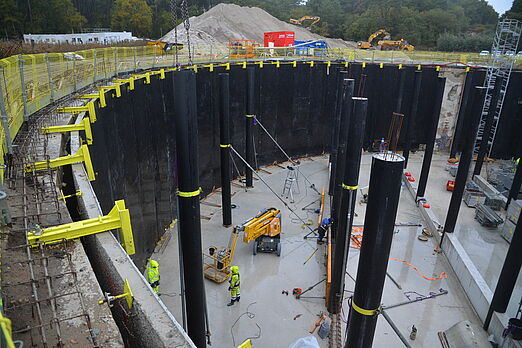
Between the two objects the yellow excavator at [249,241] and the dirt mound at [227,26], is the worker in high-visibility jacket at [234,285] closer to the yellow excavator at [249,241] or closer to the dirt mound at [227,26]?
the yellow excavator at [249,241]

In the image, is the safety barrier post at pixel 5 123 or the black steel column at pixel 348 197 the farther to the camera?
the black steel column at pixel 348 197

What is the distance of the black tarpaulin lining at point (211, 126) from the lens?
9070 millimetres

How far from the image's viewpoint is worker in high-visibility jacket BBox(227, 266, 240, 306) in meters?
8.72

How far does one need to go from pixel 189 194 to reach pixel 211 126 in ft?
33.4

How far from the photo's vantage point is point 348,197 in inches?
331

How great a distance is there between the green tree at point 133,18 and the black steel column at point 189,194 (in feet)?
174

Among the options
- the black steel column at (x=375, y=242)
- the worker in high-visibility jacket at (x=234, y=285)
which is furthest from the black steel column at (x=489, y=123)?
the black steel column at (x=375, y=242)

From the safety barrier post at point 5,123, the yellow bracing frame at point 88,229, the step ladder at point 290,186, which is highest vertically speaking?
the safety barrier post at point 5,123

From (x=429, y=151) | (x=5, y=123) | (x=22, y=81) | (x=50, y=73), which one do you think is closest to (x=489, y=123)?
(x=429, y=151)

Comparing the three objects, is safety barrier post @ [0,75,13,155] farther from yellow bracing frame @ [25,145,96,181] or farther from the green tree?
the green tree

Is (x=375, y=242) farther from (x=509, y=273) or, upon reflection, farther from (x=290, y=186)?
(x=290, y=186)

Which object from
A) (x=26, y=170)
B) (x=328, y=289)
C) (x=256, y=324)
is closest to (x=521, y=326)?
(x=328, y=289)

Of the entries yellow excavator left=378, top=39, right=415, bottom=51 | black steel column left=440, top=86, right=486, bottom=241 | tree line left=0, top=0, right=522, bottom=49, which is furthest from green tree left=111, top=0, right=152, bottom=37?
black steel column left=440, top=86, right=486, bottom=241

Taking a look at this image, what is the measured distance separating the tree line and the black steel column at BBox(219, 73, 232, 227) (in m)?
28.0
